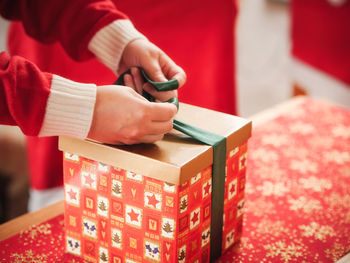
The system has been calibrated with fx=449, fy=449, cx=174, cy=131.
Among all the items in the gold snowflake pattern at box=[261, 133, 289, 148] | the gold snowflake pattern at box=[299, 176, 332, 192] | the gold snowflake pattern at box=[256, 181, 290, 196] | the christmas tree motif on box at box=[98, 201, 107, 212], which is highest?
the christmas tree motif on box at box=[98, 201, 107, 212]

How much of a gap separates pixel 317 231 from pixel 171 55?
103cm

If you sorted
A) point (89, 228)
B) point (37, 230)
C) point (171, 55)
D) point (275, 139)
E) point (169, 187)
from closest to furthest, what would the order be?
point (169, 187), point (89, 228), point (37, 230), point (275, 139), point (171, 55)

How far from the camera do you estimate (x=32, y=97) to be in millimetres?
650

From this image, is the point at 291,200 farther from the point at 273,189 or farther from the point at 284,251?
the point at 284,251

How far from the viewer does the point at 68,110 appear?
0.67m


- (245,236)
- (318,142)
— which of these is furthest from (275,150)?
(245,236)

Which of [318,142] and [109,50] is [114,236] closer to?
[109,50]

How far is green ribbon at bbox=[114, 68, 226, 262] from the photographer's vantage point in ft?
2.32

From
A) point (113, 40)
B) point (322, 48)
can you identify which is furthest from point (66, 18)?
point (322, 48)

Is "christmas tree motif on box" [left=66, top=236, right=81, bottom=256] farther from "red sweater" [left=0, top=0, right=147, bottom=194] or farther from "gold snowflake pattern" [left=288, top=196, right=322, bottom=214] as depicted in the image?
"gold snowflake pattern" [left=288, top=196, right=322, bottom=214]

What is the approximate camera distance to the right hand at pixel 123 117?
2.19 feet

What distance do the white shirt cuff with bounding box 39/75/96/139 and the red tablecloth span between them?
253 millimetres

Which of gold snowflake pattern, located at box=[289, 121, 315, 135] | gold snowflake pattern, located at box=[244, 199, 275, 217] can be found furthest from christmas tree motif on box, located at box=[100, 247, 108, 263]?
gold snowflake pattern, located at box=[289, 121, 315, 135]

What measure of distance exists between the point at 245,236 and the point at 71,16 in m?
0.59
